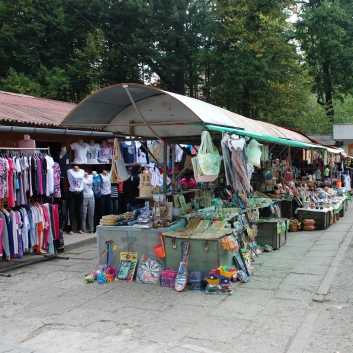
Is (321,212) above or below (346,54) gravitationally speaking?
below

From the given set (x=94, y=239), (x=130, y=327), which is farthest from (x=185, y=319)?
(x=94, y=239)

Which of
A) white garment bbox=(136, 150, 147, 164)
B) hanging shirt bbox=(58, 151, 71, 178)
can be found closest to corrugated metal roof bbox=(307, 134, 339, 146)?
white garment bbox=(136, 150, 147, 164)

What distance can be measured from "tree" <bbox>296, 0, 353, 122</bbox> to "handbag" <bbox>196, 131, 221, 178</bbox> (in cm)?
2491

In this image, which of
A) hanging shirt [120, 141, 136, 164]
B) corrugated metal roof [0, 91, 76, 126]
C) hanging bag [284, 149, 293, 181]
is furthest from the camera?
hanging bag [284, 149, 293, 181]

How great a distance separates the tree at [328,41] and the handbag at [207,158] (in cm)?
2491

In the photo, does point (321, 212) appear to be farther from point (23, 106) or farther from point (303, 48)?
point (303, 48)

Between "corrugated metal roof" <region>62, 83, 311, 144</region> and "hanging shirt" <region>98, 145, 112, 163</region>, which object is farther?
"hanging shirt" <region>98, 145, 112, 163</region>

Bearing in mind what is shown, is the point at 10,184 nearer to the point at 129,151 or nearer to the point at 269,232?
the point at 129,151

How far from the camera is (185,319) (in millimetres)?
5121

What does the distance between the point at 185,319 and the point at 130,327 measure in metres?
0.70

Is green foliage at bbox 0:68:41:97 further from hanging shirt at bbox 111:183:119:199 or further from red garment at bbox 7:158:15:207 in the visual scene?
red garment at bbox 7:158:15:207

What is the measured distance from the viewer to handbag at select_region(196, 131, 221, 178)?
6384 mm

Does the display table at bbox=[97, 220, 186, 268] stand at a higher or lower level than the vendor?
lower

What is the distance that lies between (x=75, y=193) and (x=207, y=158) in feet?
16.9
